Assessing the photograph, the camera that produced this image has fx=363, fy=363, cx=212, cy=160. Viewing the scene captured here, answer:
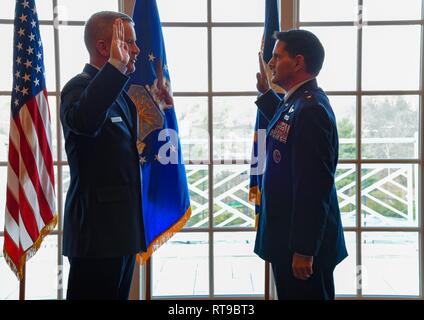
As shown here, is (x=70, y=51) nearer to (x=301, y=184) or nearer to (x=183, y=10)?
(x=183, y=10)

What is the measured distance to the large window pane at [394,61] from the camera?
6.42 ft

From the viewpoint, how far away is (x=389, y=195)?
2008mm

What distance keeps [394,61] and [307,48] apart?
2.83 ft

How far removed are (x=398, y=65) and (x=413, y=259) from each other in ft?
3.55

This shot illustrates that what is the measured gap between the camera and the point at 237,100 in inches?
77.5

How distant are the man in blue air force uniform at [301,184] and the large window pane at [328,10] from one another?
662mm

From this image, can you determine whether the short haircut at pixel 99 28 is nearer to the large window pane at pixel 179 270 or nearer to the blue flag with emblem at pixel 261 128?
the blue flag with emblem at pixel 261 128

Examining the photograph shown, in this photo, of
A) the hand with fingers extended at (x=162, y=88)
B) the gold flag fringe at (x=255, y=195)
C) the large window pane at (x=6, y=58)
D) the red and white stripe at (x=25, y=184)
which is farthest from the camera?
the large window pane at (x=6, y=58)

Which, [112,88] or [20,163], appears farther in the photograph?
[20,163]

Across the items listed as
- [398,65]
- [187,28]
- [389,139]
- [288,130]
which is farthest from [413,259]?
[187,28]

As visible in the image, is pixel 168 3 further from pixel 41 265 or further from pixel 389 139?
pixel 41 265

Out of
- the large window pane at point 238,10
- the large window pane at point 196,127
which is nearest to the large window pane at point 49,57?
the large window pane at point 196,127

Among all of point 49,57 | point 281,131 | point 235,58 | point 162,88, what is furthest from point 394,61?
point 49,57

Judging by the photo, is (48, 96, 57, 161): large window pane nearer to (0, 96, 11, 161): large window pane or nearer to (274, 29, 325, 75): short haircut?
(0, 96, 11, 161): large window pane
